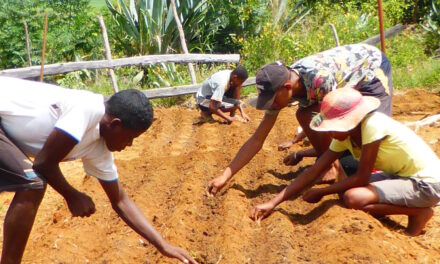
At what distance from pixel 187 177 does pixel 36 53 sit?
8592 mm

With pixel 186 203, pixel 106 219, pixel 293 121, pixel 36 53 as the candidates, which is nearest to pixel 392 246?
pixel 186 203

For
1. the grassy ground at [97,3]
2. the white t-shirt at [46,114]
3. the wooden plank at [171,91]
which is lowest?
the grassy ground at [97,3]

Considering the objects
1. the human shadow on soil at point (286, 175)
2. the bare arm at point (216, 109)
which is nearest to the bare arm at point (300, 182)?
the human shadow on soil at point (286, 175)

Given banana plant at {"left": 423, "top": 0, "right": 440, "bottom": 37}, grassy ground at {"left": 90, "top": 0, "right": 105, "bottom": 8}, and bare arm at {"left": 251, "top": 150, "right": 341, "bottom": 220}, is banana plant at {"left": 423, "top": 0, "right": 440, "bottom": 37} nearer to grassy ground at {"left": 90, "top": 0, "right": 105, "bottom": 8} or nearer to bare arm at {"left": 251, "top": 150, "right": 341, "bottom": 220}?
bare arm at {"left": 251, "top": 150, "right": 341, "bottom": 220}

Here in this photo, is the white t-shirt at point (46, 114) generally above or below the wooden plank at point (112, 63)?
above

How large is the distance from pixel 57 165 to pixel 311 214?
7.42 feet

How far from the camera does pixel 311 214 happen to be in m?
5.18

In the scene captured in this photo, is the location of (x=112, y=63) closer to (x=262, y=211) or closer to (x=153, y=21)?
(x=153, y=21)

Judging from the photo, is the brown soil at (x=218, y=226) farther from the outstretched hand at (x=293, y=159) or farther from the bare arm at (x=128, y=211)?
the bare arm at (x=128, y=211)

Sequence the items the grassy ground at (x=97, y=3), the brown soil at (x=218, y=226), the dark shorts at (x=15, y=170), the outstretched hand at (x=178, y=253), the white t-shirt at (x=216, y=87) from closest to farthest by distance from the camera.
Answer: the dark shorts at (x=15, y=170), the outstretched hand at (x=178, y=253), the brown soil at (x=218, y=226), the white t-shirt at (x=216, y=87), the grassy ground at (x=97, y=3)

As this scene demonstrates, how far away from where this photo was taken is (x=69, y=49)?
14211 mm

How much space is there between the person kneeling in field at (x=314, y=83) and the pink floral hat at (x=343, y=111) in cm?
38

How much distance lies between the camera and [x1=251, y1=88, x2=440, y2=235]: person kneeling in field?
4.64 m

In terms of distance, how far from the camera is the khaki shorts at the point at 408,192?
185 inches
